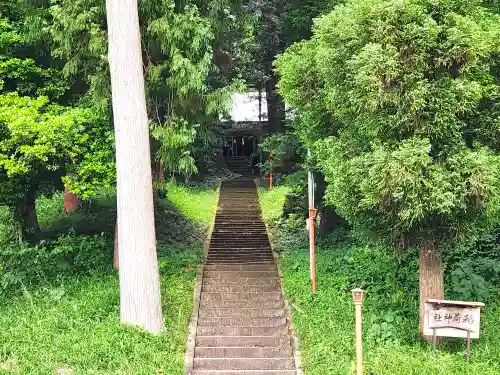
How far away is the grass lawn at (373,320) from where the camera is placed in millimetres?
7328

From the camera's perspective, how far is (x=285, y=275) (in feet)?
38.3

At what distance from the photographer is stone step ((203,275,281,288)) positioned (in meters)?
11.4

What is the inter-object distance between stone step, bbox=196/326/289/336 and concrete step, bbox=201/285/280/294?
153 centimetres

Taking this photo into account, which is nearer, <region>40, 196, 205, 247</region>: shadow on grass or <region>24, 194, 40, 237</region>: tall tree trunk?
<region>24, 194, 40, 237</region>: tall tree trunk

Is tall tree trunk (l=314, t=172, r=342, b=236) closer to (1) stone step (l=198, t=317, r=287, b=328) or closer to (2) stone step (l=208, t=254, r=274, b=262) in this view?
(2) stone step (l=208, t=254, r=274, b=262)

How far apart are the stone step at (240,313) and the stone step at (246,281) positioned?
3.84ft

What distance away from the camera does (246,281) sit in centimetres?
Result: 1152

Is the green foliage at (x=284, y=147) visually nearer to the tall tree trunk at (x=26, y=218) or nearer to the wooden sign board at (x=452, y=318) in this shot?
the tall tree trunk at (x=26, y=218)

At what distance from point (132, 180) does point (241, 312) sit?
3.22 meters

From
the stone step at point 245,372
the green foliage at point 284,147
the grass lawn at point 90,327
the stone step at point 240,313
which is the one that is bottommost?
the stone step at point 245,372

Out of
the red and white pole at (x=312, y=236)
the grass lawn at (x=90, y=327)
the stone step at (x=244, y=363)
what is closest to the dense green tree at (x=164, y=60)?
the red and white pole at (x=312, y=236)

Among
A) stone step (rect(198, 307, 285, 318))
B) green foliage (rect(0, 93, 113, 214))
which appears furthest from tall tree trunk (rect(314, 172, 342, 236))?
green foliage (rect(0, 93, 113, 214))

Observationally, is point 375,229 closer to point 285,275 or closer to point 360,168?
point 360,168

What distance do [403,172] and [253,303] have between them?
4.86 metres
